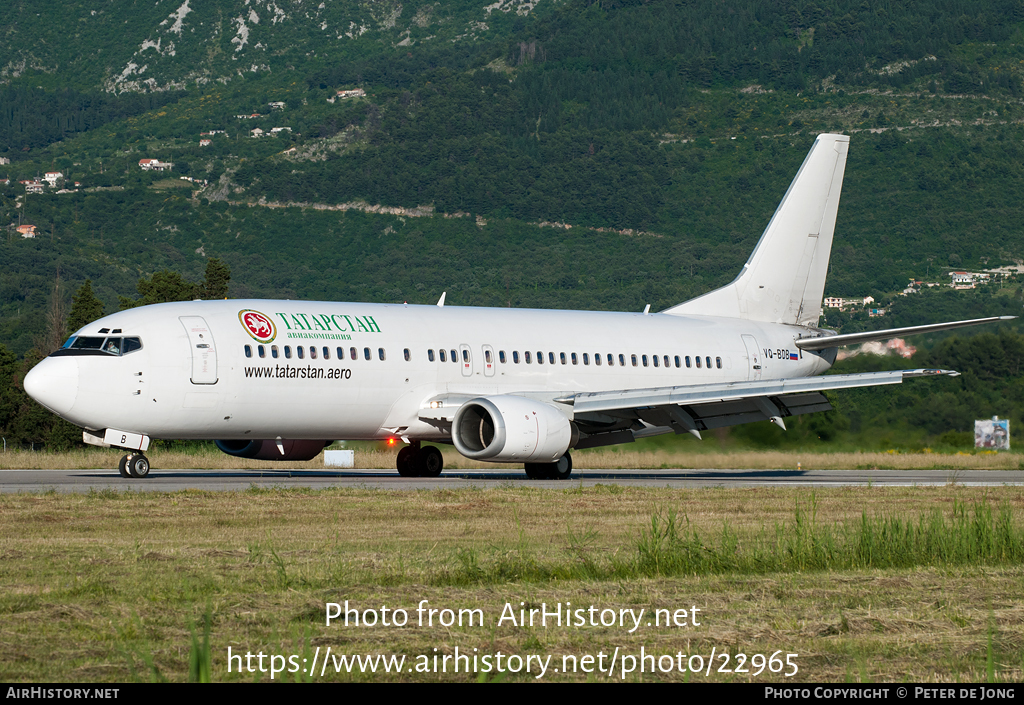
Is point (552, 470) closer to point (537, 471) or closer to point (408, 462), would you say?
point (537, 471)

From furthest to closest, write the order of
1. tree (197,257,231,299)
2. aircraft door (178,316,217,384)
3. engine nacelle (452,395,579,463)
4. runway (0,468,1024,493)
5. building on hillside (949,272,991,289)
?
building on hillside (949,272,991,289)
tree (197,257,231,299)
engine nacelle (452,395,579,463)
aircraft door (178,316,217,384)
runway (0,468,1024,493)

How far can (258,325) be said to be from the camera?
2742 centimetres

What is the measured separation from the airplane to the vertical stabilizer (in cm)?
104

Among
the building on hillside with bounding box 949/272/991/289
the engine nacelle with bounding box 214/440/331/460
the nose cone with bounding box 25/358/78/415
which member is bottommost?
the engine nacelle with bounding box 214/440/331/460

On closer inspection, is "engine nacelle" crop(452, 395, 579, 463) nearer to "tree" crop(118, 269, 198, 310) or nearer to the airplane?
the airplane

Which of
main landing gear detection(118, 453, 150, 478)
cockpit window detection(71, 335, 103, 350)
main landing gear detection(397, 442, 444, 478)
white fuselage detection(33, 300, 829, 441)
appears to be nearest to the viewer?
white fuselage detection(33, 300, 829, 441)

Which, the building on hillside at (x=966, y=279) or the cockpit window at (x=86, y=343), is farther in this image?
the building on hillside at (x=966, y=279)

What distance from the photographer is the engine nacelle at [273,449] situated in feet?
97.1

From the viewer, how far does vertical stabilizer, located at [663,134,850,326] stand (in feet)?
123

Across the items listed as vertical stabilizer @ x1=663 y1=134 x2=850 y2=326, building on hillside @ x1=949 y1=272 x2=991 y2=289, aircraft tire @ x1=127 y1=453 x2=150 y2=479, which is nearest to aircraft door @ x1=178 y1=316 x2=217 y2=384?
aircraft tire @ x1=127 y1=453 x2=150 y2=479

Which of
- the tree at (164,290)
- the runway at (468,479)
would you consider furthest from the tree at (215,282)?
the runway at (468,479)

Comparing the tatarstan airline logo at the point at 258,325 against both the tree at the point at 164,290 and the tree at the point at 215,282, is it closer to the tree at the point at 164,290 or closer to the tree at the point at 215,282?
the tree at the point at 164,290

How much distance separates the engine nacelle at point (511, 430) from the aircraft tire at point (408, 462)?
2588 millimetres

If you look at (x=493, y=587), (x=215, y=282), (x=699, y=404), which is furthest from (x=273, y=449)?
(x=215, y=282)
